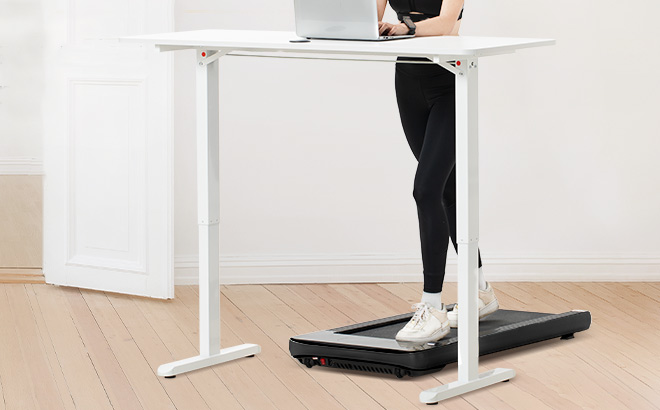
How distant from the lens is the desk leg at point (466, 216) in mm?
2842

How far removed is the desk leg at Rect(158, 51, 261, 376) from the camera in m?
3.17

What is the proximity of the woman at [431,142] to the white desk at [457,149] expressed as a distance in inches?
8.0

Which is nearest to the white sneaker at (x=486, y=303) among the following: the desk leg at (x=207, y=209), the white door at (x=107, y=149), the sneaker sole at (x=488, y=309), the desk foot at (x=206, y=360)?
the sneaker sole at (x=488, y=309)

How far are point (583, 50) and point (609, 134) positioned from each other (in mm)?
414

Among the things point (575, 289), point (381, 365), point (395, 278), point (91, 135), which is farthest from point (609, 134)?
point (91, 135)

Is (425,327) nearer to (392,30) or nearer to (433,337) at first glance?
(433,337)

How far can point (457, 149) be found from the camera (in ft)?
9.45

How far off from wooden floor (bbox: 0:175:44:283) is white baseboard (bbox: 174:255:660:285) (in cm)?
81

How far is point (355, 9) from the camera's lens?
2.88 meters

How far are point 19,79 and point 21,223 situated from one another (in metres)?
0.76

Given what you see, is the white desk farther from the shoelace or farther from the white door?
the white door

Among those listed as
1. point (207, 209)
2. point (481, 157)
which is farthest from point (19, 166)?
point (481, 157)

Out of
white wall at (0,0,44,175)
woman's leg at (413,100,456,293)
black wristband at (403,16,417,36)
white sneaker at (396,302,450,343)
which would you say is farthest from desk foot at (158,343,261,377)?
white wall at (0,0,44,175)

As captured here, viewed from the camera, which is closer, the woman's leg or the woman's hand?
the woman's hand
